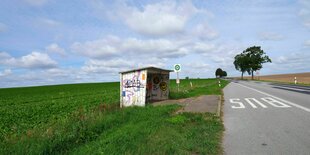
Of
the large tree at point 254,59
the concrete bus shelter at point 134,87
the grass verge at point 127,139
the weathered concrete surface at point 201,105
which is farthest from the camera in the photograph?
the large tree at point 254,59

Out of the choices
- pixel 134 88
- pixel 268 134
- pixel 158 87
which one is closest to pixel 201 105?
pixel 134 88

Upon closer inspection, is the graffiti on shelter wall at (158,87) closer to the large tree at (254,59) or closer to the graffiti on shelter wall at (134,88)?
the graffiti on shelter wall at (134,88)

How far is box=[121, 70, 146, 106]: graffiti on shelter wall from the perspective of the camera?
14.0 metres

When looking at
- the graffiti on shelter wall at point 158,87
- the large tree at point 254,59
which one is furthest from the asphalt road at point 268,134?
the large tree at point 254,59

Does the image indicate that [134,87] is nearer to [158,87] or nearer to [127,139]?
[158,87]

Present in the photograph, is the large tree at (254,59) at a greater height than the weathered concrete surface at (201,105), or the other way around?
the large tree at (254,59)

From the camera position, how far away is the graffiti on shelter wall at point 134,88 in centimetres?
1405

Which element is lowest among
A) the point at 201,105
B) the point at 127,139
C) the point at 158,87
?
the point at 127,139

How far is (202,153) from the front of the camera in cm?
529

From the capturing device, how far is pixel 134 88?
46.6 feet

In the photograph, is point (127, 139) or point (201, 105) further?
point (201, 105)

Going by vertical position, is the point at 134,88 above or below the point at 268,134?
above

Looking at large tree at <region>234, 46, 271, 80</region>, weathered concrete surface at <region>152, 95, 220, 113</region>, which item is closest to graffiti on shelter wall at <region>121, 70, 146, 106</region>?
weathered concrete surface at <region>152, 95, 220, 113</region>

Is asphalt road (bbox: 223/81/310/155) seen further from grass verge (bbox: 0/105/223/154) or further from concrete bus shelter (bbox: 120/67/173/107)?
concrete bus shelter (bbox: 120/67/173/107)
